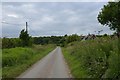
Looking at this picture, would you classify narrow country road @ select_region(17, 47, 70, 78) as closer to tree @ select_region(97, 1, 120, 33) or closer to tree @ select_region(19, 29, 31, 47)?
tree @ select_region(97, 1, 120, 33)

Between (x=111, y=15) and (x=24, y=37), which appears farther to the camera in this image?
(x=24, y=37)

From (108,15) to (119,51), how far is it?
38755 millimetres

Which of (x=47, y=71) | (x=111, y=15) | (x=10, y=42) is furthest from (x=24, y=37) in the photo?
(x=47, y=71)

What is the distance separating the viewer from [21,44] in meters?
62.0

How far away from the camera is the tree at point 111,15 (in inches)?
1840

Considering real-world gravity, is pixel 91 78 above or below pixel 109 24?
below

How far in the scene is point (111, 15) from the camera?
49.3 metres

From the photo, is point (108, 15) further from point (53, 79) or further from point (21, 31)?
point (53, 79)

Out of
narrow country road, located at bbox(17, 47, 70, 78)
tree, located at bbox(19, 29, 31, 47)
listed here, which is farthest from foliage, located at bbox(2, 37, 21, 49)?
narrow country road, located at bbox(17, 47, 70, 78)

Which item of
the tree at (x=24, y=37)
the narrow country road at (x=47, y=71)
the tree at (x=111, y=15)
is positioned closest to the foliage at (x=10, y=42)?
the tree at (x=24, y=37)

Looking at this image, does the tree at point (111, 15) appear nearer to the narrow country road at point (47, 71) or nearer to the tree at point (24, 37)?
the tree at point (24, 37)

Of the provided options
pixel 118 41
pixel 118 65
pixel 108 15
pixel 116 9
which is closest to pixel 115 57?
pixel 118 65

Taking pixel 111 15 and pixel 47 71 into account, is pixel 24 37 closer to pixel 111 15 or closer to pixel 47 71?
pixel 111 15

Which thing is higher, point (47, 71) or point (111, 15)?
point (111, 15)
